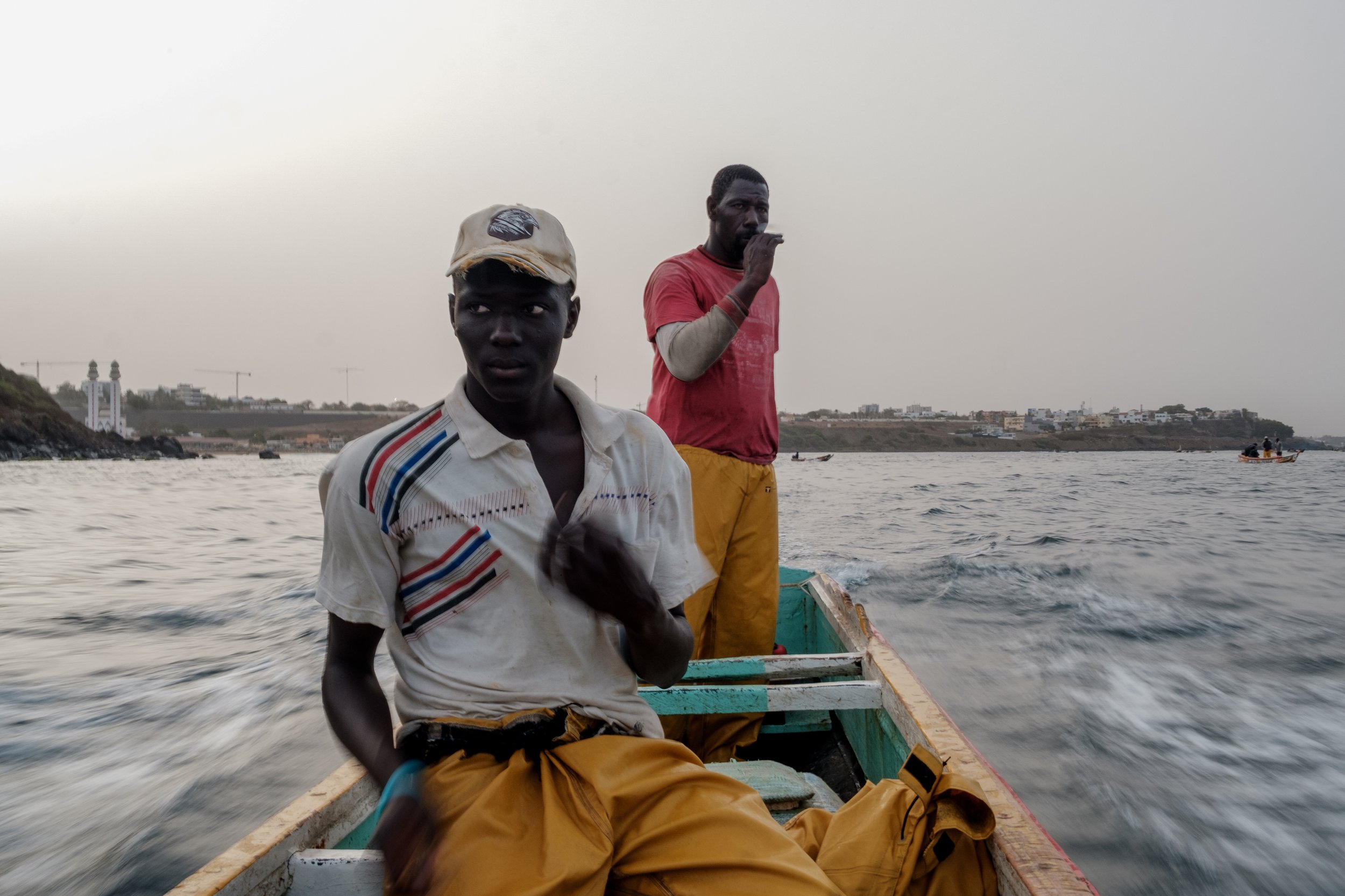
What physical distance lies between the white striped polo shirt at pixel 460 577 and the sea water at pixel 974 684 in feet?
10.7

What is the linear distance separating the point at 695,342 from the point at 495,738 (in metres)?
1.81

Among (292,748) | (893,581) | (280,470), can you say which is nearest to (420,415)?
(292,748)

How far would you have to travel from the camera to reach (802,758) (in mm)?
3816

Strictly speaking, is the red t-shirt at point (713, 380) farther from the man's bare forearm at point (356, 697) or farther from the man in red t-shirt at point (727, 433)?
the man's bare forearm at point (356, 697)

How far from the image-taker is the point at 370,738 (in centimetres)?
145

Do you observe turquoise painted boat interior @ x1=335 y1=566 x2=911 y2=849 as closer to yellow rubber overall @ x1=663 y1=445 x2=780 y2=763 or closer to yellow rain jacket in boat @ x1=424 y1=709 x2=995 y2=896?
yellow rubber overall @ x1=663 y1=445 x2=780 y2=763

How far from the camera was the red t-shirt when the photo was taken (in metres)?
3.21

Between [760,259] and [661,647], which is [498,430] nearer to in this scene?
[661,647]

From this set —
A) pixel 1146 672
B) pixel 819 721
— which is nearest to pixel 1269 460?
pixel 1146 672

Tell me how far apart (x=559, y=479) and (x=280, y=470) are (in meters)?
62.1

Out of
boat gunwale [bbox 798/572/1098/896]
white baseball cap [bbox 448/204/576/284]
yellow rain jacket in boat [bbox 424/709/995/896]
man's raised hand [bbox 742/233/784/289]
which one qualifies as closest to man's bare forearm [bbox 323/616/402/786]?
yellow rain jacket in boat [bbox 424/709/995/896]

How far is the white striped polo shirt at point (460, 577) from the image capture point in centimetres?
147

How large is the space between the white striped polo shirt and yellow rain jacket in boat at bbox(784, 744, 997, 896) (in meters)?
0.63

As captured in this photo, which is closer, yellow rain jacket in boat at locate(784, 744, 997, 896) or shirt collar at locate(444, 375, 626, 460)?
shirt collar at locate(444, 375, 626, 460)
